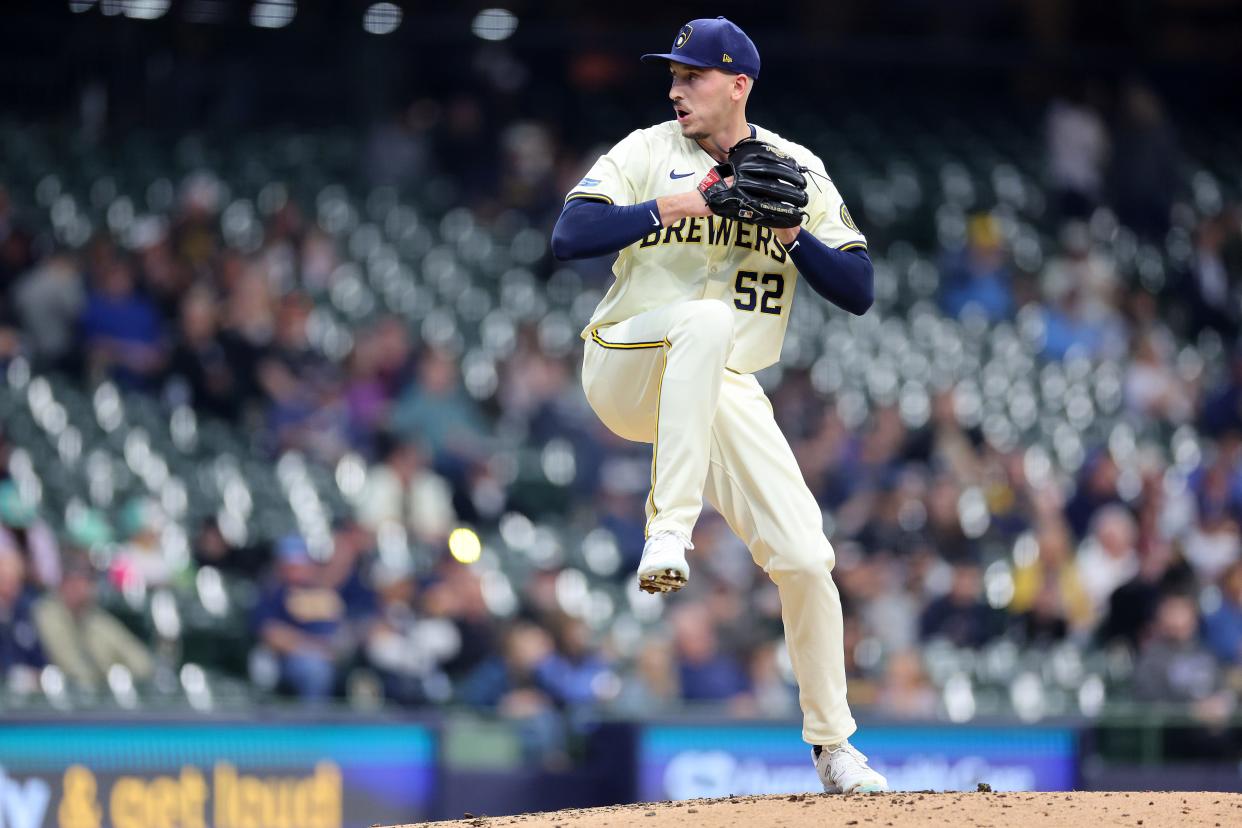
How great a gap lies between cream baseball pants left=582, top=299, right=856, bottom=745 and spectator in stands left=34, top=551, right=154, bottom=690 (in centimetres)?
433

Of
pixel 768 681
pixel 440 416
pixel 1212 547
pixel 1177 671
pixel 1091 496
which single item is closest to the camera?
pixel 768 681

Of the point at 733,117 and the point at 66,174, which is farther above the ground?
the point at 66,174

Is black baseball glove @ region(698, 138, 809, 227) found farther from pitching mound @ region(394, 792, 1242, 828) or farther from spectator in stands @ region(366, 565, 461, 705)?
spectator in stands @ region(366, 565, 461, 705)

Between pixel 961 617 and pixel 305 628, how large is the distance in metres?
3.66

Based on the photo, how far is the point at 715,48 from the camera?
511 cm

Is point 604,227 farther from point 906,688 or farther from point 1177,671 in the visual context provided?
point 1177,671

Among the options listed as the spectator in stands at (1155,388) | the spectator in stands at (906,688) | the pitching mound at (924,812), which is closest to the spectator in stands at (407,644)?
the spectator in stands at (906,688)

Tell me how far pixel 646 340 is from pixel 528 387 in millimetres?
6893

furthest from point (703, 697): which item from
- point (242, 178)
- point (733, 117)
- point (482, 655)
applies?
point (242, 178)

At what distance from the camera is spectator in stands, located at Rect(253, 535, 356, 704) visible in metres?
9.25

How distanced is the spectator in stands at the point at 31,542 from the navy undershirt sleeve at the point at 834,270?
5109mm

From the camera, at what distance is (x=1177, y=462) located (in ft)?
42.1

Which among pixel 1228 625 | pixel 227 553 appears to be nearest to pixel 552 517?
pixel 227 553

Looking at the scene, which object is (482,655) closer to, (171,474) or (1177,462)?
(171,474)
